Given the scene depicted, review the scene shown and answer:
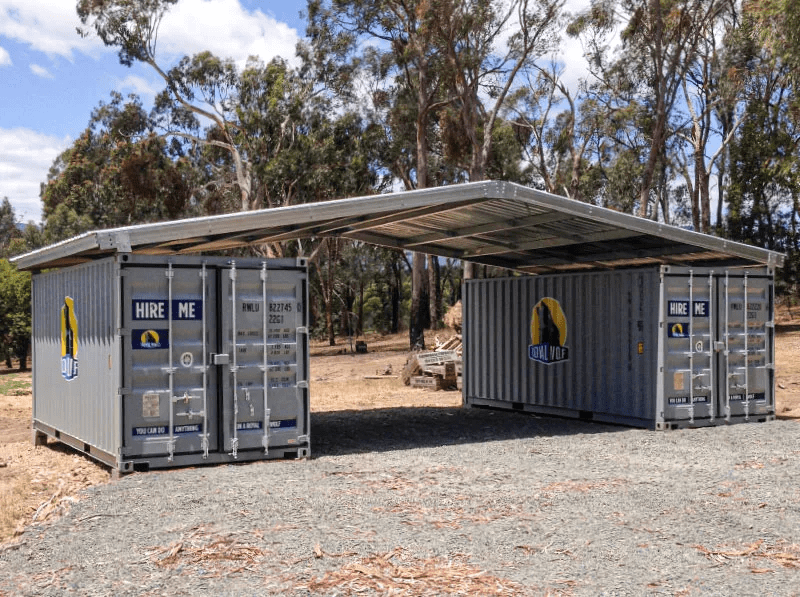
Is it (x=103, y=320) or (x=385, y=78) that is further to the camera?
(x=385, y=78)

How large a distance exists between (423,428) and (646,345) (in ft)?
12.9

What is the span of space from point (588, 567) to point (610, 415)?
29.6 feet

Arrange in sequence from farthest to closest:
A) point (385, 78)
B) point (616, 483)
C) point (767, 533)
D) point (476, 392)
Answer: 1. point (385, 78)
2. point (476, 392)
3. point (616, 483)
4. point (767, 533)

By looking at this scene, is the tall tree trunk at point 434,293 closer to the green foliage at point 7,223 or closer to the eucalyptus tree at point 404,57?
the eucalyptus tree at point 404,57

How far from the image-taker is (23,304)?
36312 mm

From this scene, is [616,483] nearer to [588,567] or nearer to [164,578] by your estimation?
[588,567]

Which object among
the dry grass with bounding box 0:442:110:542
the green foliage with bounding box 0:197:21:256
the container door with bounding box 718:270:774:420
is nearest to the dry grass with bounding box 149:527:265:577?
the dry grass with bounding box 0:442:110:542

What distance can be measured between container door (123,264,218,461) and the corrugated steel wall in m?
7.22

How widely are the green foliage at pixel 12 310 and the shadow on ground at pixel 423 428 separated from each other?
22.8 m

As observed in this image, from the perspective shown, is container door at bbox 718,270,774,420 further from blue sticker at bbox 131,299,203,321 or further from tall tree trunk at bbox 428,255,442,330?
tall tree trunk at bbox 428,255,442,330

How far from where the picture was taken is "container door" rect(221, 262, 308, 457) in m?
11.3

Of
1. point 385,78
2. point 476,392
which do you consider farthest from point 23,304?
point 476,392

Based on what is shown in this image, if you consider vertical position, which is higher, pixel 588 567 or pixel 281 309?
pixel 281 309

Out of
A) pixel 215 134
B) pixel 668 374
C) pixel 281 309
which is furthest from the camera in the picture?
pixel 215 134
